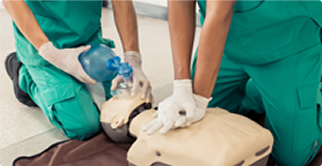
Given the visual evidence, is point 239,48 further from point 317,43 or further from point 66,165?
point 66,165

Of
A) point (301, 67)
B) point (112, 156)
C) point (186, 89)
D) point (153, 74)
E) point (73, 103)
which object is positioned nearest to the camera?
point (186, 89)

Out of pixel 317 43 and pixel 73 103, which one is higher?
pixel 317 43

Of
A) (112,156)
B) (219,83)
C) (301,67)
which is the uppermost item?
(301,67)

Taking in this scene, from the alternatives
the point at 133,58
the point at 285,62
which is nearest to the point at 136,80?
the point at 133,58

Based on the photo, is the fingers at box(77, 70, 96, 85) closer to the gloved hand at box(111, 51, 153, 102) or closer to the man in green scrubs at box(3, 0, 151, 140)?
the man in green scrubs at box(3, 0, 151, 140)

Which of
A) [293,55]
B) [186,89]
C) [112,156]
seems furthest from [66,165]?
[293,55]

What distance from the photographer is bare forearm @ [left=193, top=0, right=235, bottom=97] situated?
119 centimetres

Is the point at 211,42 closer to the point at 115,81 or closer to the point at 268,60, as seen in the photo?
the point at 268,60

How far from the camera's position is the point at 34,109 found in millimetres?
2045

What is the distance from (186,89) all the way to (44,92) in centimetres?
81

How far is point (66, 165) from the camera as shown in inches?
A: 57.4

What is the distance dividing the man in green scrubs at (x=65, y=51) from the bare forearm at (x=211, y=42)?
0.39 m

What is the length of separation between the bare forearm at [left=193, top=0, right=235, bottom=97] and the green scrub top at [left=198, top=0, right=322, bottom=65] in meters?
0.16

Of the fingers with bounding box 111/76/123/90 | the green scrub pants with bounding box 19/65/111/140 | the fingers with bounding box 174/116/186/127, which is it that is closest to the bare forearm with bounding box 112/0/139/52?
the fingers with bounding box 111/76/123/90
